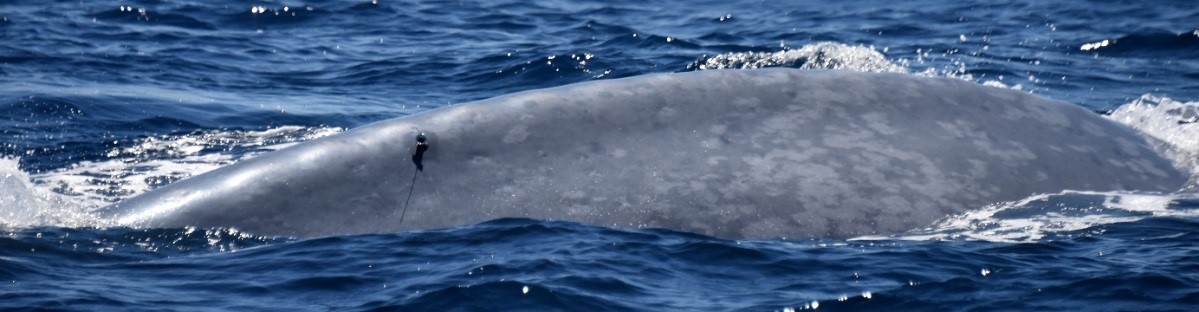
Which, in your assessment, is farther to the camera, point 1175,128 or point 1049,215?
point 1175,128

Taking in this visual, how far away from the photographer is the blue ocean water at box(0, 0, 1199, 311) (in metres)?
6.93

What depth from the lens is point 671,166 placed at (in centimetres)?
761

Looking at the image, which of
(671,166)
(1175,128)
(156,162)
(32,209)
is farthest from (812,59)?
(32,209)

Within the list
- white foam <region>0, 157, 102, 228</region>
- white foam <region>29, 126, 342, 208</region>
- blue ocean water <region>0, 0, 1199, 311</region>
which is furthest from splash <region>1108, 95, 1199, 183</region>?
white foam <region>29, 126, 342, 208</region>

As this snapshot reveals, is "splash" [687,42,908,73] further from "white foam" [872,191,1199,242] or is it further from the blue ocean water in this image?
"white foam" [872,191,1199,242]

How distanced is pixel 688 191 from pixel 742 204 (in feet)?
0.92

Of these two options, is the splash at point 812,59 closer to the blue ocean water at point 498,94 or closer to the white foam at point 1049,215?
the blue ocean water at point 498,94

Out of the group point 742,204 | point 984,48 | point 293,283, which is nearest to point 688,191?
point 742,204

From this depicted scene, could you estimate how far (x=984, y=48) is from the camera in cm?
1997

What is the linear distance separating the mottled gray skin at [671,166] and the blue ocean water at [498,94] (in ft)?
0.38

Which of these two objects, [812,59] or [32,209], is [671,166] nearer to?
[32,209]

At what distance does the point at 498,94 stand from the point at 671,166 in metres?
9.43

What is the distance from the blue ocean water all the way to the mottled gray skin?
0.11 metres

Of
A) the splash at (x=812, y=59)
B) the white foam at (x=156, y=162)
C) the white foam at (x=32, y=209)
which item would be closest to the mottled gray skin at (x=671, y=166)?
the white foam at (x=32, y=209)
